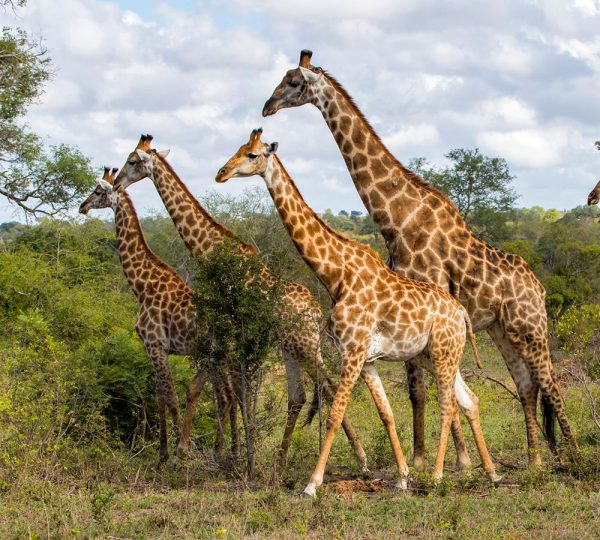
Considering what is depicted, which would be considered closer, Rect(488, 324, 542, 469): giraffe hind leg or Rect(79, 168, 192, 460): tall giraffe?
Rect(488, 324, 542, 469): giraffe hind leg

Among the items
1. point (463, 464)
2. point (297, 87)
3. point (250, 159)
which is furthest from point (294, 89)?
point (463, 464)

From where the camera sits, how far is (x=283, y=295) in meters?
9.29

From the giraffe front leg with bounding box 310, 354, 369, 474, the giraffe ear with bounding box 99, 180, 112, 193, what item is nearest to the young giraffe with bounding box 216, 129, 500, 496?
the giraffe front leg with bounding box 310, 354, 369, 474

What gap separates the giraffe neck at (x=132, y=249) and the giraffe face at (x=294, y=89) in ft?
8.01

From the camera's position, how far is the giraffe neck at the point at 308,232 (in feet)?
28.6

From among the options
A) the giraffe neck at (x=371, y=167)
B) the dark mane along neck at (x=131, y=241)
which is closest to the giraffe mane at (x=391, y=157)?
the giraffe neck at (x=371, y=167)

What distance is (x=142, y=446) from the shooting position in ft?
35.0

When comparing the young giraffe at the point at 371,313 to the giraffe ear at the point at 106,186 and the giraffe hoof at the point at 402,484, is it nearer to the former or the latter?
the giraffe hoof at the point at 402,484

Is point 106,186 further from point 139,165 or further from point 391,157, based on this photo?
point 391,157

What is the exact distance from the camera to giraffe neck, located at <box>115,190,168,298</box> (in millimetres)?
11203

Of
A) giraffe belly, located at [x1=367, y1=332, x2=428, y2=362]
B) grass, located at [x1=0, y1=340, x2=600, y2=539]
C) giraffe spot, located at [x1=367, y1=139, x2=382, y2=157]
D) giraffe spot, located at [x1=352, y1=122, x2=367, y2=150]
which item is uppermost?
giraffe spot, located at [x1=352, y1=122, x2=367, y2=150]

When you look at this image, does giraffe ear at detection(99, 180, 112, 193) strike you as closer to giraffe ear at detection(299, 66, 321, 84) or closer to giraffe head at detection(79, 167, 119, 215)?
giraffe head at detection(79, 167, 119, 215)

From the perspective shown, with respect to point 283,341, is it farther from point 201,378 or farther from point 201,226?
point 201,226

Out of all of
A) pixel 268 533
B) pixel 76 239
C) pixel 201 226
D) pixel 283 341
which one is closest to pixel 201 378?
pixel 283 341
